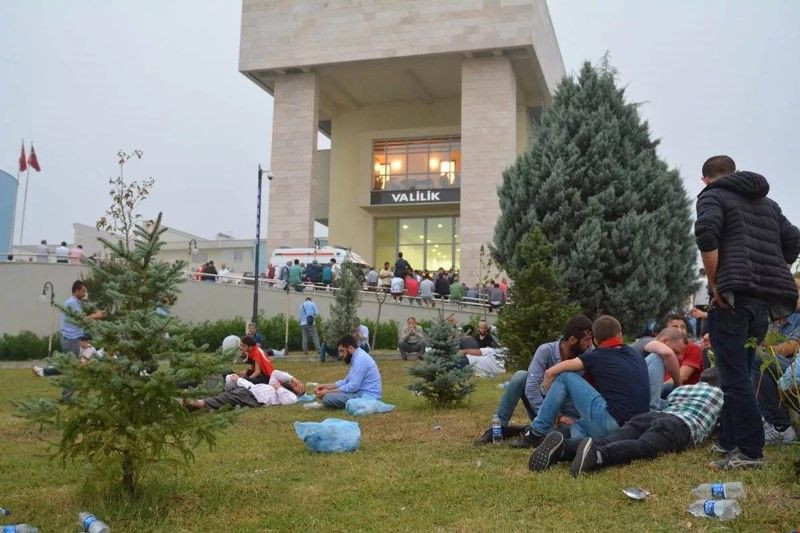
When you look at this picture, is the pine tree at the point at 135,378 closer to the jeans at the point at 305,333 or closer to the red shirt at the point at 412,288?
the jeans at the point at 305,333

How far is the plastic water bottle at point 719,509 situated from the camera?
416 centimetres

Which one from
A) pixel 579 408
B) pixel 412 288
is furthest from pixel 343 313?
pixel 579 408

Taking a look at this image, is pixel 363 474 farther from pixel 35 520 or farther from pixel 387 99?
pixel 387 99

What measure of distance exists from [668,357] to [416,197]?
33.6 metres

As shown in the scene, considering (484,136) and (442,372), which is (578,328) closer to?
(442,372)

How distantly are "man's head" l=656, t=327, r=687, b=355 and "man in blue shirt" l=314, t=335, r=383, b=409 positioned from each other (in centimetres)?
392

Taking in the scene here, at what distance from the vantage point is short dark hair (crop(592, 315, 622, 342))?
618cm

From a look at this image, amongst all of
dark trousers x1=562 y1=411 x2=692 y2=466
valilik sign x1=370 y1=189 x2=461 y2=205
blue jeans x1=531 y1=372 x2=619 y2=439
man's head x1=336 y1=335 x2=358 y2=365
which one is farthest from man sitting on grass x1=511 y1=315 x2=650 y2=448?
valilik sign x1=370 y1=189 x2=461 y2=205

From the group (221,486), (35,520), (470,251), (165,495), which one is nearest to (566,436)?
(221,486)

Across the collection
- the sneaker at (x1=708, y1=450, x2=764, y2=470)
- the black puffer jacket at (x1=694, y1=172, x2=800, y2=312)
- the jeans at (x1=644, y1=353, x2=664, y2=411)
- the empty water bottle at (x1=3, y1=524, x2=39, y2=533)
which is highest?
the black puffer jacket at (x1=694, y1=172, x2=800, y2=312)

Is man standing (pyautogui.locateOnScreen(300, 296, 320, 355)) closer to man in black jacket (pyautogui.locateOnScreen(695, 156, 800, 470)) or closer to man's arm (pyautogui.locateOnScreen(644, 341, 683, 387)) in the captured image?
man's arm (pyautogui.locateOnScreen(644, 341, 683, 387))

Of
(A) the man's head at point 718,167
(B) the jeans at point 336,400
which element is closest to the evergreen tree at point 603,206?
(B) the jeans at point 336,400

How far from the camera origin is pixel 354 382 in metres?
9.85

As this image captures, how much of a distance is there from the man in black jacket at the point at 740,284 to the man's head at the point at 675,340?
2.50 m
